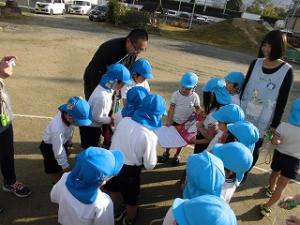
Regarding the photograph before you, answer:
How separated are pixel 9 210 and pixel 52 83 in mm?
4853

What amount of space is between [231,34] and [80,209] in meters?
28.1

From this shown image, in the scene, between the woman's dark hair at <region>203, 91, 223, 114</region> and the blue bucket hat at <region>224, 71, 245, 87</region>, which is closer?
the woman's dark hair at <region>203, 91, 223, 114</region>

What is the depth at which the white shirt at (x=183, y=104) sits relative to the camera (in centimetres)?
466

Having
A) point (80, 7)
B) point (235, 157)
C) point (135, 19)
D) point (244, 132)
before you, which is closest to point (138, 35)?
point (244, 132)

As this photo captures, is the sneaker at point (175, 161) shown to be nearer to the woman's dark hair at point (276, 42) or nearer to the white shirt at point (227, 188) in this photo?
the white shirt at point (227, 188)

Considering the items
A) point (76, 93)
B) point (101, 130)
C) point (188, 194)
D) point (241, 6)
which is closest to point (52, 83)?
point (76, 93)

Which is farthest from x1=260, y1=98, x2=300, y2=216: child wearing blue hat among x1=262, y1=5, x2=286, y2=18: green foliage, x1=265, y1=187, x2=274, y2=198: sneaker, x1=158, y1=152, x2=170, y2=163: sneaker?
x1=262, y1=5, x2=286, y2=18: green foliage

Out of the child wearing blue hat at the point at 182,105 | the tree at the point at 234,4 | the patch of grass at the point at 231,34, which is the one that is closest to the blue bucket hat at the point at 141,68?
the child wearing blue hat at the point at 182,105

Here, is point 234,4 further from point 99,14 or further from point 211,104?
point 211,104

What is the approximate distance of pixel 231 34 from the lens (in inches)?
1126

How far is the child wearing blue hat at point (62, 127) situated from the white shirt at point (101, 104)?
1.13ft

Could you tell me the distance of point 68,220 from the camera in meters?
2.76

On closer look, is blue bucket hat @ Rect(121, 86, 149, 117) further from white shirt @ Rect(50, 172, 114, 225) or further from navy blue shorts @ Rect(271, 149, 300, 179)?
navy blue shorts @ Rect(271, 149, 300, 179)

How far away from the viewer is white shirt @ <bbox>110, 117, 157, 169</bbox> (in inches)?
125
